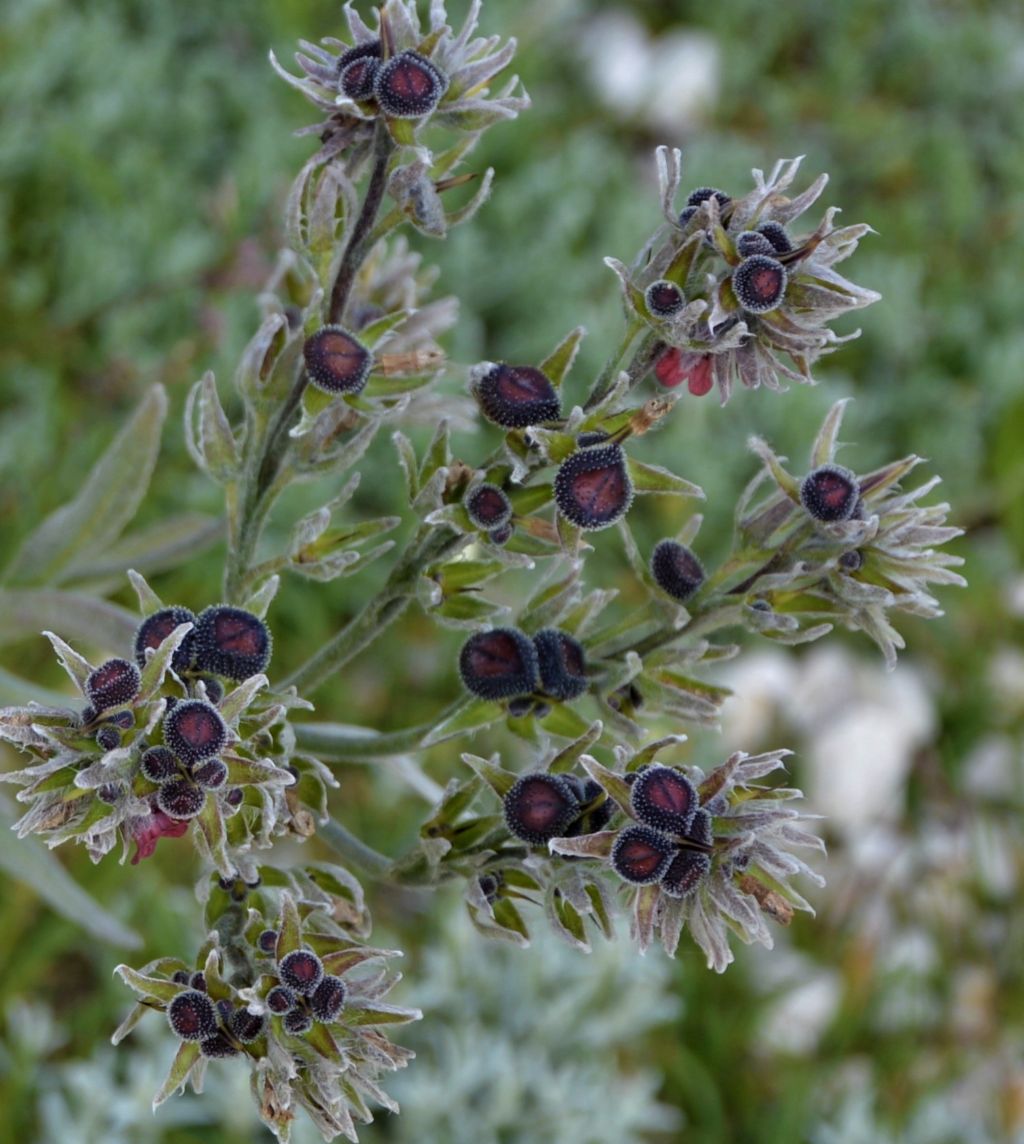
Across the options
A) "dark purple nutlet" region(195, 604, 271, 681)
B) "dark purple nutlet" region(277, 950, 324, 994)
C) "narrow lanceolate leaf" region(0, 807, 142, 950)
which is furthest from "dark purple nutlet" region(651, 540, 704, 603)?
"narrow lanceolate leaf" region(0, 807, 142, 950)

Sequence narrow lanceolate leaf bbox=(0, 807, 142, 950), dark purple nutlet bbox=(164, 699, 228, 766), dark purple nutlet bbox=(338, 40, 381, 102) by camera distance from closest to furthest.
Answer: dark purple nutlet bbox=(164, 699, 228, 766), dark purple nutlet bbox=(338, 40, 381, 102), narrow lanceolate leaf bbox=(0, 807, 142, 950)

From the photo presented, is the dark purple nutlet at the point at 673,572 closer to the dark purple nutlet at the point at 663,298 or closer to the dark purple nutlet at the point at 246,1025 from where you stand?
the dark purple nutlet at the point at 663,298

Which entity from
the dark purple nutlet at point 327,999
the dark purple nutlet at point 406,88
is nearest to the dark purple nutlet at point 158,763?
the dark purple nutlet at point 327,999

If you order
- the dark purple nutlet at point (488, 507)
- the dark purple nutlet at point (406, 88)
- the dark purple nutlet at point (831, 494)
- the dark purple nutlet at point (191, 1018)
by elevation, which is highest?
the dark purple nutlet at point (406, 88)

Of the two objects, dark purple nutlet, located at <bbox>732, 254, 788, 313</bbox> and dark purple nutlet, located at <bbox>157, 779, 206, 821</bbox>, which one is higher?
dark purple nutlet, located at <bbox>732, 254, 788, 313</bbox>

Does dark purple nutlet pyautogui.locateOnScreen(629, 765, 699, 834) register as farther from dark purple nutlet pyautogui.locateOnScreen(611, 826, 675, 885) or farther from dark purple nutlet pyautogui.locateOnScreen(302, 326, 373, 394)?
dark purple nutlet pyautogui.locateOnScreen(302, 326, 373, 394)

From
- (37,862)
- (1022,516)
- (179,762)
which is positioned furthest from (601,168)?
(179,762)

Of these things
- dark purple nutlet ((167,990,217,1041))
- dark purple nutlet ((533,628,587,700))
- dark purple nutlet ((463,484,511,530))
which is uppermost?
dark purple nutlet ((463,484,511,530))
